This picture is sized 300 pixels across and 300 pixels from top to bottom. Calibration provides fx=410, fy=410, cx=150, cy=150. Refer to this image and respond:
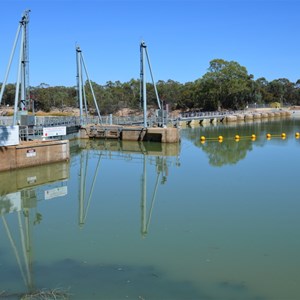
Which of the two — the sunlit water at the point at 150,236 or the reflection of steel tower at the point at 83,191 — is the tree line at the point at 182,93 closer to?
the reflection of steel tower at the point at 83,191

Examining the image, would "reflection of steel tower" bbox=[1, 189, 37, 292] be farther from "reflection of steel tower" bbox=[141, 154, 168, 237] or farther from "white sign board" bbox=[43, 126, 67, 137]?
"white sign board" bbox=[43, 126, 67, 137]

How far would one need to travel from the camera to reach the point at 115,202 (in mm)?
16938

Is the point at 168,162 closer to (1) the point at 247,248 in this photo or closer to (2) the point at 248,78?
(1) the point at 247,248

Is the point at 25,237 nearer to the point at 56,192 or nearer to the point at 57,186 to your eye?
the point at 56,192

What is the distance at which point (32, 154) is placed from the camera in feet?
79.5

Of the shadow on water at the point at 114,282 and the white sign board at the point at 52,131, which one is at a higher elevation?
the white sign board at the point at 52,131

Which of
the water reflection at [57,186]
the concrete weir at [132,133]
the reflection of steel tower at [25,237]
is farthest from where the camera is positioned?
the concrete weir at [132,133]

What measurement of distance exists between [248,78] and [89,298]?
98.7 m

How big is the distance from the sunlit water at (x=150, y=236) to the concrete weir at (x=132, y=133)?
44.5 feet

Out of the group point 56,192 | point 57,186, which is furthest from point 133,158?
point 56,192

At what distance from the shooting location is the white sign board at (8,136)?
73.0ft

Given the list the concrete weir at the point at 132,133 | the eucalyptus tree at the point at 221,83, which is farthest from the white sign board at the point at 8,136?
the eucalyptus tree at the point at 221,83

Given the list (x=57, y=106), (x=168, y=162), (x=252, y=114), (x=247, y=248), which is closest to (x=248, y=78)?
(x=252, y=114)

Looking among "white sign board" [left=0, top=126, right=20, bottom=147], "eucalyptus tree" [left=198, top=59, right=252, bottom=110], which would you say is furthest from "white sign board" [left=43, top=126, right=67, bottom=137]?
"eucalyptus tree" [left=198, top=59, right=252, bottom=110]
